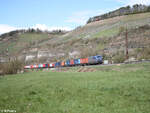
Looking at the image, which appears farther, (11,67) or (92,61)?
Result: (92,61)

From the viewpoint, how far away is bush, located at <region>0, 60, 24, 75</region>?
126 feet

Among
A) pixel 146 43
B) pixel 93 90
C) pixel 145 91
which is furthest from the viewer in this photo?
pixel 146 43

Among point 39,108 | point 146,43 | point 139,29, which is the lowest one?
point 39,108

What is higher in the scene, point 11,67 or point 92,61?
point 92,61

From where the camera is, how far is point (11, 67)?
38.8m

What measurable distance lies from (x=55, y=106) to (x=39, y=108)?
739mm

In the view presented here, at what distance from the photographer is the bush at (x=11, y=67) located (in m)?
38.3

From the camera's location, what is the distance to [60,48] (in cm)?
7925

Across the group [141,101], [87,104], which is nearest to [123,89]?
[141,101]

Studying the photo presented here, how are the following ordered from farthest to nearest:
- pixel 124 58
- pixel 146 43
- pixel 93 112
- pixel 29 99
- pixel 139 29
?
pixel 139 29 → pixel 146 43 → pixel 124 58 → pixel 29 99 → pixel 93 112

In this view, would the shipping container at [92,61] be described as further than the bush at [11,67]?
Yes

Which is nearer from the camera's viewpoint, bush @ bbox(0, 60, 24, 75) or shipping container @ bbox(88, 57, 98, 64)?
bush @ bbox(0, 60, 24, 75)

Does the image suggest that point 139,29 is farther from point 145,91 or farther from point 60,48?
point 145,91

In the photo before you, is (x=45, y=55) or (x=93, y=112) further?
(x=45, y=55)
